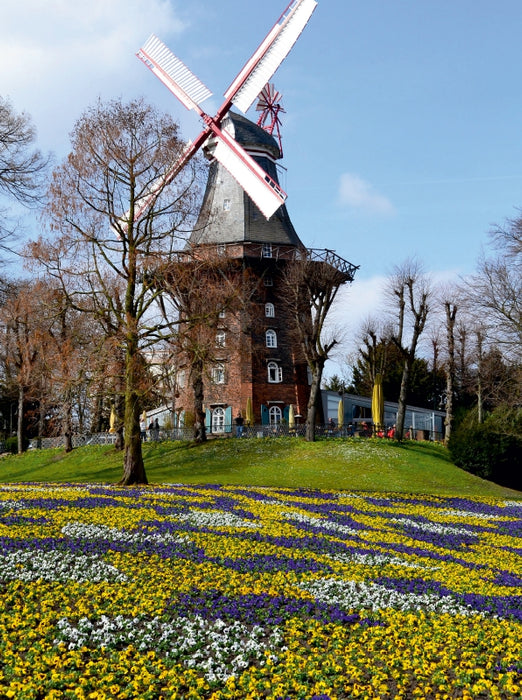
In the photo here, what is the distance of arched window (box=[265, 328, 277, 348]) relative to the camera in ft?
181

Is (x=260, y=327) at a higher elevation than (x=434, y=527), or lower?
higher

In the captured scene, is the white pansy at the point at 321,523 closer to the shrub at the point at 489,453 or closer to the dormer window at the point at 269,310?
the shrub at the point at 489,453

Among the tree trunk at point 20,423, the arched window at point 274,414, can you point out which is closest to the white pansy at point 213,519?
the arched window at point 274,414

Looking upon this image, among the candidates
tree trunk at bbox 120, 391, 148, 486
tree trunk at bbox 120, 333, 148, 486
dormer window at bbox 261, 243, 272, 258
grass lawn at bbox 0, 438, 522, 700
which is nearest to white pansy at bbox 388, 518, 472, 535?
grass lawn at bbox 0, 438, 522, 700

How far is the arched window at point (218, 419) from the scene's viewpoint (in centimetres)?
5406

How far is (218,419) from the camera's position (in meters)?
54.4

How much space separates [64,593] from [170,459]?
32820 mm

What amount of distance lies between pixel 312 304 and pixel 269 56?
16467mm

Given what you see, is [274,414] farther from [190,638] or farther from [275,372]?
[190,638]

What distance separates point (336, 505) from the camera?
75.5ft

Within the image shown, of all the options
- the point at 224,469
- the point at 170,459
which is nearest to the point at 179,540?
the point at 224,469

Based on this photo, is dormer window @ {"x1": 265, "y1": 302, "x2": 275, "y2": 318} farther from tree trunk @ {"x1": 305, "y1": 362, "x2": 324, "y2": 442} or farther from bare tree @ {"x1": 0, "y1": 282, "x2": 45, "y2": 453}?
bare tree @ {"x1": 0, "y1": 282, "x2": 45, "y2": 453}

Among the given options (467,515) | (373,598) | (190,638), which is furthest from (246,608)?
(467,515)

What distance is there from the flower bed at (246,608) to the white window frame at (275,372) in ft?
118
